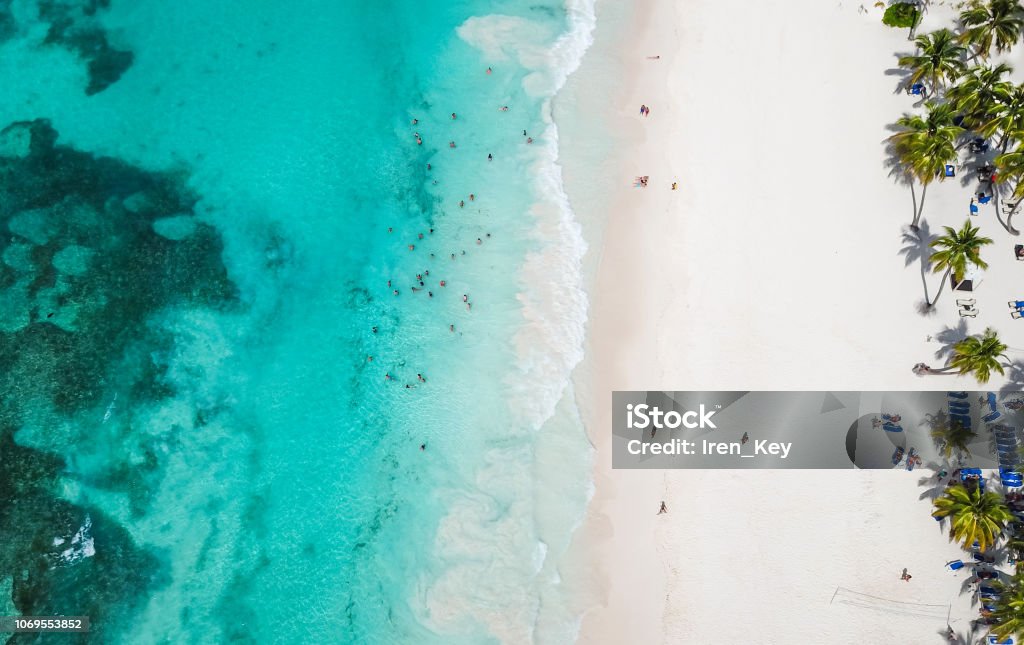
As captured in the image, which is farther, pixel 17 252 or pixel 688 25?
pixel 688 25

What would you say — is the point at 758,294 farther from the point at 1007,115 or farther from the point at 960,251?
Result: the point at 1007,115

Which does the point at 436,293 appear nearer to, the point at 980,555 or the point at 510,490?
the point at 510,490

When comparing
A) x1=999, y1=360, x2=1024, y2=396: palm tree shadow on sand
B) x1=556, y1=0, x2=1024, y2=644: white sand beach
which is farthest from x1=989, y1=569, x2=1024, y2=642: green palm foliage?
x1=999, y1=360, x2=1024, y2=396: palm tree shadow on sand

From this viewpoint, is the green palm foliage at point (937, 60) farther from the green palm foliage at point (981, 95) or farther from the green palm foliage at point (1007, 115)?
the green palm foliage at point (1007, 115)

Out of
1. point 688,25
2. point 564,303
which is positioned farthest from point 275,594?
point 688,25

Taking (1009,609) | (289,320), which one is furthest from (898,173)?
(289,320)

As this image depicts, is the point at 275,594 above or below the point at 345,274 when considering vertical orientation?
below

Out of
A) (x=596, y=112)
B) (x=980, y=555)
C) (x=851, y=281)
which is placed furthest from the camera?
(x=596, y=112)
